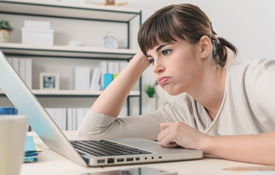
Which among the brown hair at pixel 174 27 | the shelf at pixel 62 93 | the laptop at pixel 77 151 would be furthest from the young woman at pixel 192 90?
the shelf at pixel 62 93

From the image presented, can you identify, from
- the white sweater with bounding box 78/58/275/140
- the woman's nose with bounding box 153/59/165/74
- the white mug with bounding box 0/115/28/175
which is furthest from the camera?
the woman's nose with bounding box 153/59/165/74

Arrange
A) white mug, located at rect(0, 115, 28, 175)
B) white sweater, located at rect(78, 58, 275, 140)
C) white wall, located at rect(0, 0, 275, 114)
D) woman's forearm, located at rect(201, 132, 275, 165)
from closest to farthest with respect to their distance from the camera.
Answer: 1. white mug, located at rect(0, 115, 28, 175)
2. woman's forearm, located at rect(201, 132, 275, 165)
3. white sweater, located at rect(78, 58, 275, 140)
4. white wall, located at rect(0, 0, 275, 114)

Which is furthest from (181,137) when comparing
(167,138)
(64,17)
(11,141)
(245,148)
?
(64,17)

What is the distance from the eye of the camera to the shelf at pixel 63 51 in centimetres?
287

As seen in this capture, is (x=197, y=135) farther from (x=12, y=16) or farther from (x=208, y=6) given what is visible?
(x=12, y=16)

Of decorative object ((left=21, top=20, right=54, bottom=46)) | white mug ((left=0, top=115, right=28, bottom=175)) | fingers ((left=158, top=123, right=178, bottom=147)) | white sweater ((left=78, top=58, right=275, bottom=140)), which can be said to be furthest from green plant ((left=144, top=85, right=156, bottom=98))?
white mug ((left=0, top=115, right=28, bottom=175))

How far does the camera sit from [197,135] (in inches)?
31.8

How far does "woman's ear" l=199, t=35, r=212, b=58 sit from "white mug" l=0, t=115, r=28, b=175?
2.92 ft

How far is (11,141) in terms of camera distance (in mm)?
387

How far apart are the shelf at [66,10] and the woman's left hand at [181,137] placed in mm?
2463

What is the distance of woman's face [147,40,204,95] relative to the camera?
1.08m

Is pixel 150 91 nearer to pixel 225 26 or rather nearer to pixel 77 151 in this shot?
pixel 225 26

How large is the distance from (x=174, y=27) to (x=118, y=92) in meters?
0.35

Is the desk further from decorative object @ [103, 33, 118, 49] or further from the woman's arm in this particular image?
decorative object @ [103, 33, 118, 49]
